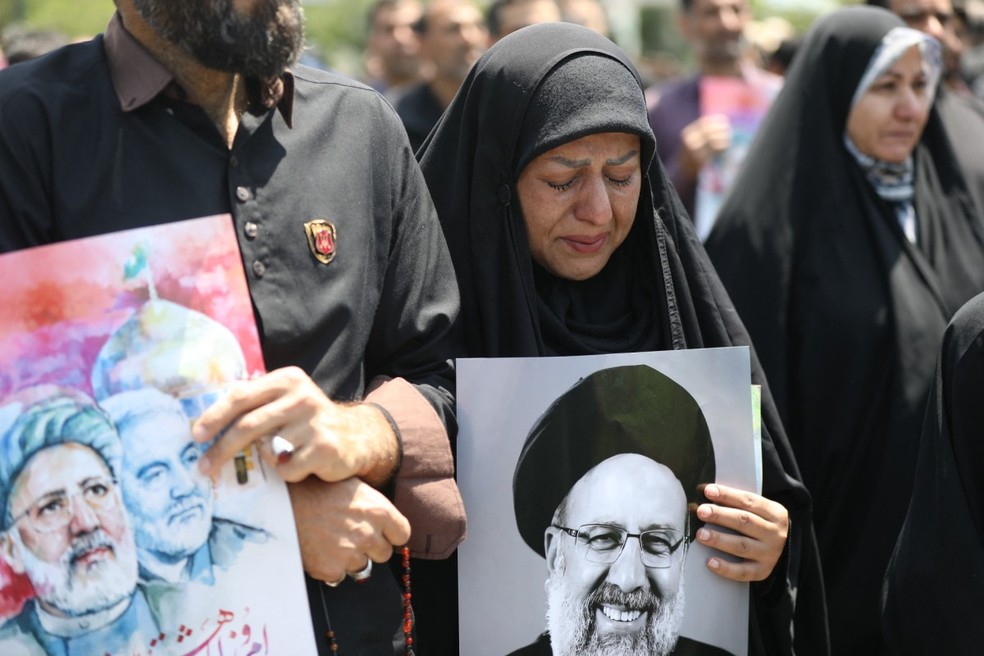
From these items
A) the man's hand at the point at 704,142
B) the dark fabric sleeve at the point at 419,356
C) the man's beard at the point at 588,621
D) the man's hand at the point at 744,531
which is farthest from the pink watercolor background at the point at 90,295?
→ the man's hand at the point at 704,142

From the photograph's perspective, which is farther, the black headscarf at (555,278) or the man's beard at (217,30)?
the black headscarf at (555,278)

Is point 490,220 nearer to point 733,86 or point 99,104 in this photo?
point 99,104

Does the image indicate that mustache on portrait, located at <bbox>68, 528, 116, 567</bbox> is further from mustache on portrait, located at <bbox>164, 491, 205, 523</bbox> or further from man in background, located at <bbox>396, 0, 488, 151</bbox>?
man in background, located at <bbox>396, 0, 488, 151</bbox>

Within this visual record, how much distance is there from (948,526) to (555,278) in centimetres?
96

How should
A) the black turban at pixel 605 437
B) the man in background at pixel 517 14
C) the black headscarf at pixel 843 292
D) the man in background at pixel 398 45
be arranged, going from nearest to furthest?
the black turban at pixel 605 437
the black headscarf at pixel 843 292
the man in background at pixel 517 14
the man in background at pixel 398 45

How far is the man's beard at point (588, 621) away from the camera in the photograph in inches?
101

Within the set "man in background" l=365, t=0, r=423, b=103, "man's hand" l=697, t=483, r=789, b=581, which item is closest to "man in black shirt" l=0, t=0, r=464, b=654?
"man's hand" l=697, t=483, r=789, b=581

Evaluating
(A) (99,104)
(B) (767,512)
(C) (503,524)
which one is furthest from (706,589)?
(A) (99,104)

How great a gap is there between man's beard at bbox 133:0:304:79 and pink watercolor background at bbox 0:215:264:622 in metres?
0.30

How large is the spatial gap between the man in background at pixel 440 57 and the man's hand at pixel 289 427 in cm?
417

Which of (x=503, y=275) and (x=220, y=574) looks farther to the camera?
(x=503, y=275)

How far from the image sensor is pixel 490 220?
9.44ft

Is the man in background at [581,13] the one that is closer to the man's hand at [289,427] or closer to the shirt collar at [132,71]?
the shirt collar at [132,71]

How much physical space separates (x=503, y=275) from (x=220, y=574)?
99 centimetres
